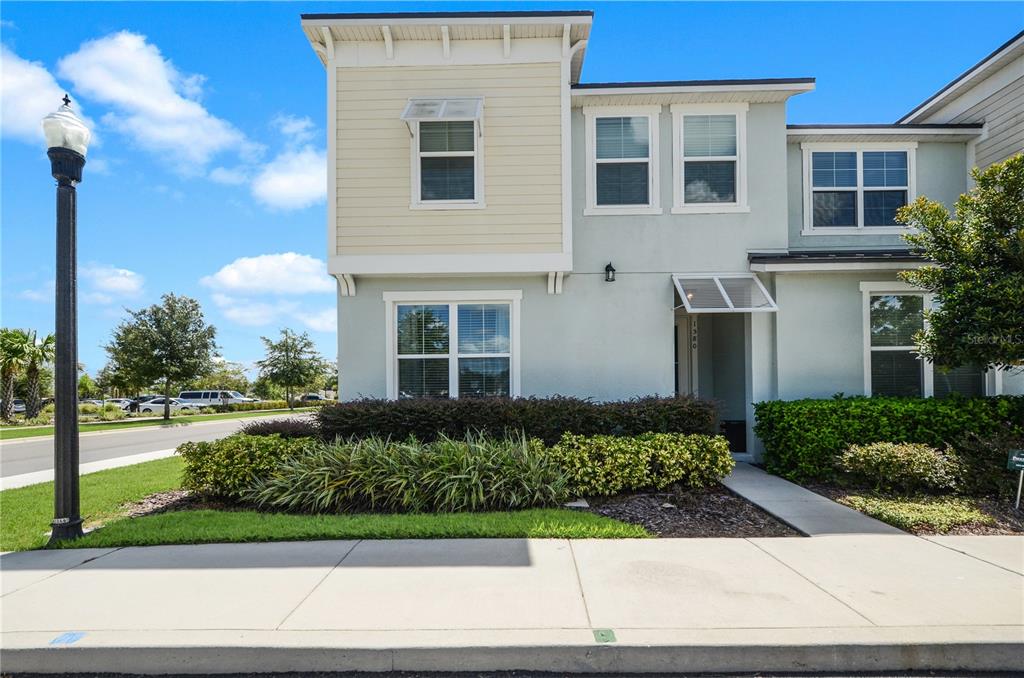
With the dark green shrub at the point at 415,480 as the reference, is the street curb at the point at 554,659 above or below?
below

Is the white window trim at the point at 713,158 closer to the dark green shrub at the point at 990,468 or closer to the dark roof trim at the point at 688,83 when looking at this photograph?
the dark roof trim at the point at 688,83

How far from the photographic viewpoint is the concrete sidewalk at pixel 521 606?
349 centimetres

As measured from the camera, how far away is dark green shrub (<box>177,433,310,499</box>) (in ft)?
23.7

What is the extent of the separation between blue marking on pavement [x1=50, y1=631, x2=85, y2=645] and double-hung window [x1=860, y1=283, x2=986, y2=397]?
10451 mm

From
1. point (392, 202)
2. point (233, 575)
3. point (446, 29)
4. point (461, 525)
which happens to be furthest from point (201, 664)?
point (446, 29)

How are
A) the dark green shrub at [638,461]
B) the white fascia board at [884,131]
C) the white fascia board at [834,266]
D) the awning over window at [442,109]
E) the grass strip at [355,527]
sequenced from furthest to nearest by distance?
the white fascia board at [884,131] → the white fascia board at [834,266] → the awning over window at [442,109] → the dark green shrub at [638,461] → the grass strip at [355,527]

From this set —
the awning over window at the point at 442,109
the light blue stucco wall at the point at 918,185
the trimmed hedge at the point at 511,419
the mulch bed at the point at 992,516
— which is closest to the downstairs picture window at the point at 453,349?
the trimmed hedge at the point at 511,419

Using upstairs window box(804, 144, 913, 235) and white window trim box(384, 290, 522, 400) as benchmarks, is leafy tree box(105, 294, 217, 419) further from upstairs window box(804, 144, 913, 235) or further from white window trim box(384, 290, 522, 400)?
upstairs window box(804, 144, 913, 235)

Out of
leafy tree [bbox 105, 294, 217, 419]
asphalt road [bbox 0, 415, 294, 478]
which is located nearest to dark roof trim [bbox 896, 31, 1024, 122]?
asphalt road [bbox 0, 415, 294, 478]

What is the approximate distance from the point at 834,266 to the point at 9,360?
3463 cm

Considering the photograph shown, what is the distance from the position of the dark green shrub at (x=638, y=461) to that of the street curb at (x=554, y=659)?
11.9 ft

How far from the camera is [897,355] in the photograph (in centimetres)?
923

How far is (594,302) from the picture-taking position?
930 centimetres

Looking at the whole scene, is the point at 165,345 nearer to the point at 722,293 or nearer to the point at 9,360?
the point at 9,360
